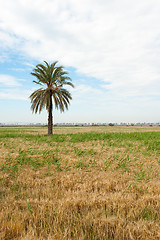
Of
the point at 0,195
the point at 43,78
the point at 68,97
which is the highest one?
the point at 43,78

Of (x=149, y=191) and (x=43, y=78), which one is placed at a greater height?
(x=43, y=78)

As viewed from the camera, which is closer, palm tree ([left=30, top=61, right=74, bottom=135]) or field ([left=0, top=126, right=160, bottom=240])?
field ([left=0, top=126, right=160, bottom=240])

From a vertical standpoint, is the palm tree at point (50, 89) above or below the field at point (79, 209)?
above

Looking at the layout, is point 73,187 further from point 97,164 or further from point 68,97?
point 68,97

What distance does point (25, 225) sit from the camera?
2930 mm

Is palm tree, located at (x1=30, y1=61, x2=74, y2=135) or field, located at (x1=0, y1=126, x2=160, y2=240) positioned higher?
palm tree, located at (x1=30, y1=61, x2=74, y2=135)

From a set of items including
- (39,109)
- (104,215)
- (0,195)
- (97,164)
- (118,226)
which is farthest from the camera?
(39,109)

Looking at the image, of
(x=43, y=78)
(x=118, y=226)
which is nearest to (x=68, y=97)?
(x=43, y=78)

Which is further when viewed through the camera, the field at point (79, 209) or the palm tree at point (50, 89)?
the palm tree at point (50, 89)

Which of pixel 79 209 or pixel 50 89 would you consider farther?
pixel 50 89

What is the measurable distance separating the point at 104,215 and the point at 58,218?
0.90 meters

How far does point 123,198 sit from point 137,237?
1.30 m

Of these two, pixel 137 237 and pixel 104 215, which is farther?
pixel 104 215

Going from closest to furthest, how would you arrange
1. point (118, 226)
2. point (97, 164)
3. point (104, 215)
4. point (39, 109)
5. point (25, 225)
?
point (118, 226)
point (25, 225)
point (104, 215)
point (97, 164)
point (39, 109)
